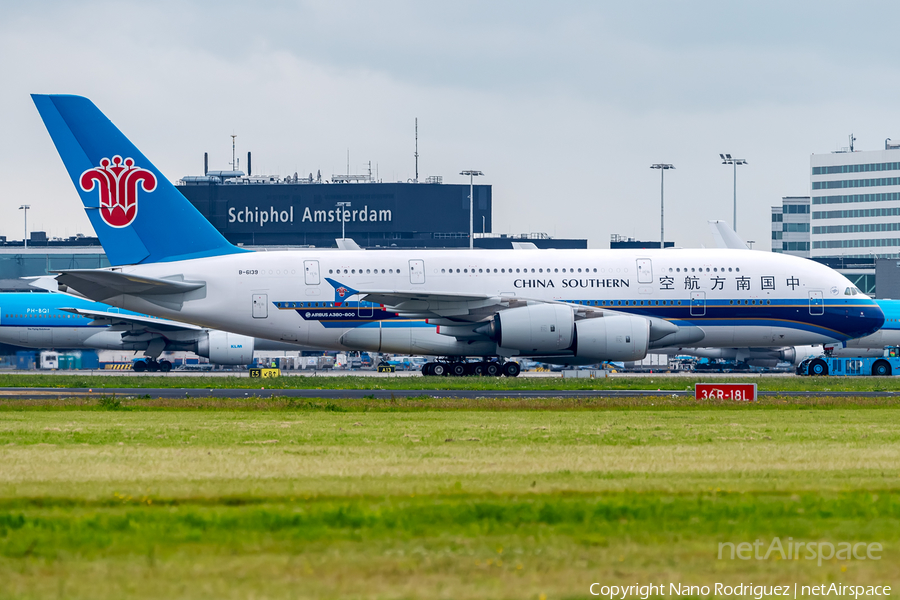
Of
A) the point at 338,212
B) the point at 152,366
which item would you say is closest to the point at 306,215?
the point at 338,212

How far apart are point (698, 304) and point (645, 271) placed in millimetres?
2512

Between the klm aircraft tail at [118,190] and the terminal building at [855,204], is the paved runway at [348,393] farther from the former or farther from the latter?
the terminal building at [855,204]

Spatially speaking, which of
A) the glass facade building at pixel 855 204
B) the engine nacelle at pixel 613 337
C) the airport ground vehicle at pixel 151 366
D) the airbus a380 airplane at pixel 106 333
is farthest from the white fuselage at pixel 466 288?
the glass facade building at pixel 855 204

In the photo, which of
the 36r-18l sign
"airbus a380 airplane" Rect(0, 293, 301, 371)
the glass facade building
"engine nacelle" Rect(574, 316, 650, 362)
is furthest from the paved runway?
the glass facade building

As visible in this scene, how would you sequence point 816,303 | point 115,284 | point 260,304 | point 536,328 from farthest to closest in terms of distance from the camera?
point 816,303
point 260,304
point 536,328
point 115,284

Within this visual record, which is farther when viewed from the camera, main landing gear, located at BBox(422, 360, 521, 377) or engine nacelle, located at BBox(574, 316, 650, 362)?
main landing gear, located at BBox(422, 360, 521, 377)

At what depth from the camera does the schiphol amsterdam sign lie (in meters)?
150

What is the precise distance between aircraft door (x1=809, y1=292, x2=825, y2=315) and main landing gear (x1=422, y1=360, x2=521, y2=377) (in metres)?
12.4

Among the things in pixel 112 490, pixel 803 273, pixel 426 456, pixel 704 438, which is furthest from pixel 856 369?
pixel 112 490

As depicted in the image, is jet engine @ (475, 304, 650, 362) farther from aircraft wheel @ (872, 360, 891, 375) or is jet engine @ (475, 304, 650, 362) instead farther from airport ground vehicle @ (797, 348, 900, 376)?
aircraft wheel @ (872, 360, 891, 375)

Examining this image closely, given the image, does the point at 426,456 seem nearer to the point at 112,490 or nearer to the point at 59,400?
the point at 112,490

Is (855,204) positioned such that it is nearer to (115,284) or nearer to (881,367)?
(881,367)

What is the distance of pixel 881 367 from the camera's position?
184 feet

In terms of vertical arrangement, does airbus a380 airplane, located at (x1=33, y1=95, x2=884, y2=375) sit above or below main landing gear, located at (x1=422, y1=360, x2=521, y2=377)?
above
